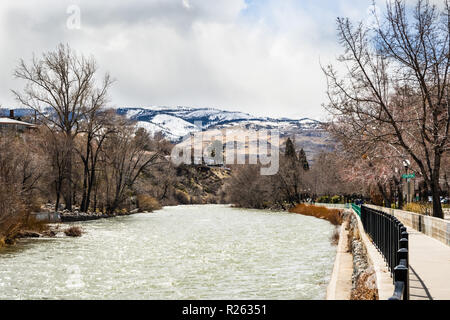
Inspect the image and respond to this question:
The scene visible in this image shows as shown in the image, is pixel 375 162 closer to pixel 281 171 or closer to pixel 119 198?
pixel 119 198

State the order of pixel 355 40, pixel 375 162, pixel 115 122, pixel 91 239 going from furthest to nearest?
pixel 115 122, pixel 375 162, pixel 91 239, pixel 355 40

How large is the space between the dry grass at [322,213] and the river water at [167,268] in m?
20.2

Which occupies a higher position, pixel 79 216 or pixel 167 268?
pixel 79 216

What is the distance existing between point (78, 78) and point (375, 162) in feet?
102

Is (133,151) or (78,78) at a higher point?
(78,78)

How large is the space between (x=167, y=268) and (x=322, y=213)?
150ft

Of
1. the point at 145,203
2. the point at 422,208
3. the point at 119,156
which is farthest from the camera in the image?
the point at 145,203

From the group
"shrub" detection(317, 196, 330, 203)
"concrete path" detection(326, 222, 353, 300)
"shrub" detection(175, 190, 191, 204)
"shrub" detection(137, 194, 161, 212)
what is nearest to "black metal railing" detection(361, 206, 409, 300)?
"concrete path" detection(326, 222, 353, 300)

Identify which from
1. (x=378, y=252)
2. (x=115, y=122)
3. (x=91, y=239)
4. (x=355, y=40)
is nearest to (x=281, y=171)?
(x=115, y=122)

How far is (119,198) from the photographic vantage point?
2562 inches

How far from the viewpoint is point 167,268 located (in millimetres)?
20438

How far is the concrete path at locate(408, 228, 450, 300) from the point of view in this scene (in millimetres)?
9031

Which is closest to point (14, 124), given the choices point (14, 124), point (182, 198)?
point (14, 124)

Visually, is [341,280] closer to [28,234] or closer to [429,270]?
[429,270]
